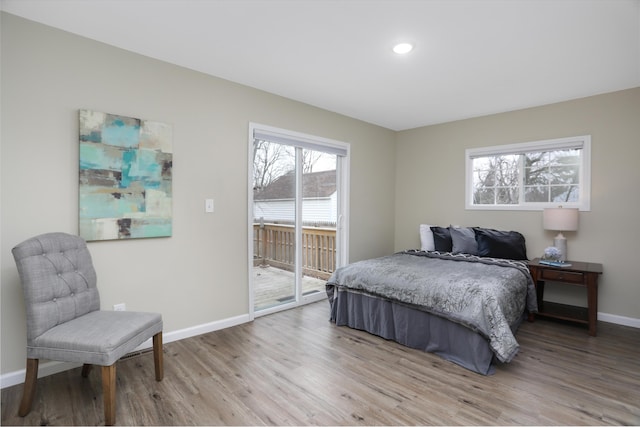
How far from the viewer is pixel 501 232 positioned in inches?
155

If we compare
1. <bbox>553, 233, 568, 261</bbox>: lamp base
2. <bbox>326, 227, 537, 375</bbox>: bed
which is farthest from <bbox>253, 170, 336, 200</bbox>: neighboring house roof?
<bbox>553, 233, 568, 261</bbox>: lamp base

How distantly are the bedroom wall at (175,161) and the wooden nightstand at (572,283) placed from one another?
2.91 meters

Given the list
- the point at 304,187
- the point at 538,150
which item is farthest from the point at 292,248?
the point at 538,150

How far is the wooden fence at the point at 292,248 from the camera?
3619mm

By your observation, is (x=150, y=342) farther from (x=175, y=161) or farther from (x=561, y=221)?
(x=561, y=221)

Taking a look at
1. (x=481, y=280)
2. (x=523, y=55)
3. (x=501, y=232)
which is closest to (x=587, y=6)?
(x=523, y=55)

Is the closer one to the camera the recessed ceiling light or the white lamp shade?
the recessed ceiling light

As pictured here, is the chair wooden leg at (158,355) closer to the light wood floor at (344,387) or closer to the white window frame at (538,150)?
the light wood floor at (344,387)

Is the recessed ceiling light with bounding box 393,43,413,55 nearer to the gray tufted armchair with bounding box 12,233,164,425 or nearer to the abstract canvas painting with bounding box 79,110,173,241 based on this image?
the abstract canvas painting with bounding box 79,110,173,241

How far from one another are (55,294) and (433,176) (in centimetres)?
449

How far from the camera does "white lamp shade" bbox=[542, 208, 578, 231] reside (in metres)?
3.38

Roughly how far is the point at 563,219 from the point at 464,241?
1044 mm

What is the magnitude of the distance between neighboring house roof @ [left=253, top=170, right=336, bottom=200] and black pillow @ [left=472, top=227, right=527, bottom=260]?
2.01 meters

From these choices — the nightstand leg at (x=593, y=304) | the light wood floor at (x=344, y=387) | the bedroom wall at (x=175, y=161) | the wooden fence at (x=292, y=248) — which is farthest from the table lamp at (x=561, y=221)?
the bedroom wall at (x=175, y=161)
